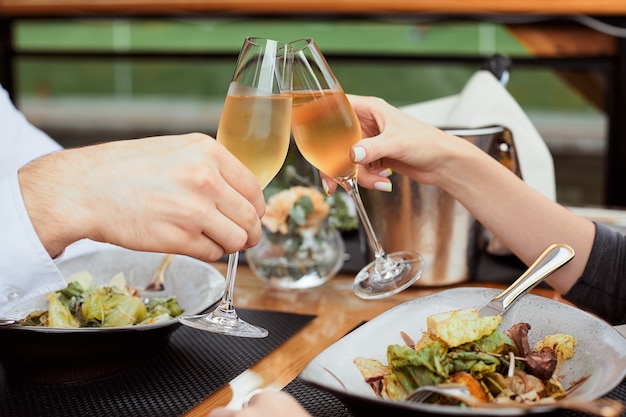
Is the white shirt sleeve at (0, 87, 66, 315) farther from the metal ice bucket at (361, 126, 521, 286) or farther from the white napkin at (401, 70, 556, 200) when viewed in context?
the white napkin at (401, 70, 556, 200)

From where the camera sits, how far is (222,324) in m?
0.97

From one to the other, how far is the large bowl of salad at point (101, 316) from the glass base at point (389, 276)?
0.22 meters

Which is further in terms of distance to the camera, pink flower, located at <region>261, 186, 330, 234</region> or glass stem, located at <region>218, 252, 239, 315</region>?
pink flower, located at <region>261, 186, 330, 234</region>

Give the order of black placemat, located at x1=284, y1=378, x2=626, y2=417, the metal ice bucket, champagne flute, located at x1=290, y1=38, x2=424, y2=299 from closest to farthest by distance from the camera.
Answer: black placemat, located at x1=284, y1=378, x2=626, y2=417
champagne flute, located at x1=290, y1=38, x2=424, y2=299
the metal ice bucket

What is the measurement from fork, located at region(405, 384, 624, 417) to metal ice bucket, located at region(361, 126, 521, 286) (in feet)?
2.01

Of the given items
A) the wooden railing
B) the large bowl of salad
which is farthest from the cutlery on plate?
the wooden railing

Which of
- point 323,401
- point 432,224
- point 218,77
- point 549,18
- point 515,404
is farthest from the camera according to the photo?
point 218,77

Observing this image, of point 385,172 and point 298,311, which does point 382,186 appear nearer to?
point 385,172

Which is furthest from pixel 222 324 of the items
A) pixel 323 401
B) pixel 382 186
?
pixel 382 186

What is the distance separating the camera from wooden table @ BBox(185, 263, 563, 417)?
0.96 meters

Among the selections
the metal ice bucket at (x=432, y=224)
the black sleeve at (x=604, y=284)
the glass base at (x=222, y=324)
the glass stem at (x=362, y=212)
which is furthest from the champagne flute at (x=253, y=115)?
the black sleeve at (x=604, y=284)

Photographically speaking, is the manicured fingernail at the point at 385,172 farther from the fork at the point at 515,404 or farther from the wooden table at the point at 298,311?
the fork at the point at 515,404

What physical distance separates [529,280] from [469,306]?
0.08 m

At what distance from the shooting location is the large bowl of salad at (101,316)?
Result: 3.02 feet
